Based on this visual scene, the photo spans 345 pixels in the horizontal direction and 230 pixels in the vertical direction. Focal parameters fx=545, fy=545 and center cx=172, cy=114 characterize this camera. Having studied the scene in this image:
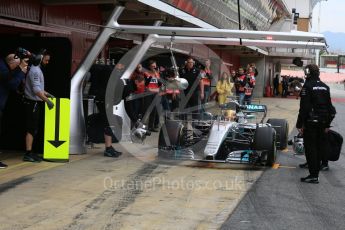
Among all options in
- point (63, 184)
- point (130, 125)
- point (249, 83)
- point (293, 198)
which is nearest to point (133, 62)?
point (130, 125)

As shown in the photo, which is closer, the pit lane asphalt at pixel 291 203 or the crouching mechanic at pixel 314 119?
the pit lane asphalt at pixel 291 203

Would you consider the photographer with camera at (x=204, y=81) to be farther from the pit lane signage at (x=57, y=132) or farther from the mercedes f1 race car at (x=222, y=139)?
the pit lane signage at (x=57, y=132)

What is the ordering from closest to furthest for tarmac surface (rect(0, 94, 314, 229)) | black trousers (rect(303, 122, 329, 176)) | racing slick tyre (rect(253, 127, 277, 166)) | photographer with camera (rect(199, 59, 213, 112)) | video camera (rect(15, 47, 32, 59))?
tarmac surface (rect(0, 94, 314, 229)) < black trousers (rect(303, 122, 329, 176)) < video camera (rect(15, 47, 32, 59)) < racing slick tyre (rect(253, 127, 277, 166)) < photographer with camera (rect(199, 59, 213, 112))

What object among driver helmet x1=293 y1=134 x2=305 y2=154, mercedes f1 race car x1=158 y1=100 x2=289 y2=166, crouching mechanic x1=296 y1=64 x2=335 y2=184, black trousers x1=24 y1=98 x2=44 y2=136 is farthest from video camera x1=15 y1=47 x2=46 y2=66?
driver helmet x1=293 y1=134 x2=305 y2=154

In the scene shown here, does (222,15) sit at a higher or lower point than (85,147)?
higher

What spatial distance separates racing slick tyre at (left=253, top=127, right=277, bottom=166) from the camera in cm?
872

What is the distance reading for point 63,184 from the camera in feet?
23.6

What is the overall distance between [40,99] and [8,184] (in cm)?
200

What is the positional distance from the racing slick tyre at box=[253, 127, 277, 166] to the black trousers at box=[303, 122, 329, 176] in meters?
0.86

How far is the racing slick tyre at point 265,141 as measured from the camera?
28.6 ft

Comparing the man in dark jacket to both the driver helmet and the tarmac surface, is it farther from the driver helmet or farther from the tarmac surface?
the driver helmet

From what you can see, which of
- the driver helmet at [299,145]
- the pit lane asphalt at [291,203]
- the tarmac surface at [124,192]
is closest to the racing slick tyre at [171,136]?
the tarmac surface at [124,192]

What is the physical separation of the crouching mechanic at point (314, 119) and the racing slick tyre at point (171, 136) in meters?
2.21

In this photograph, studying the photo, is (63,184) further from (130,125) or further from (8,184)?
(130,125)
